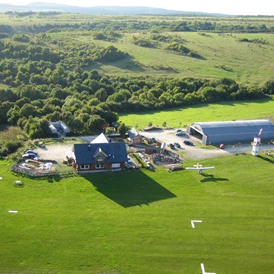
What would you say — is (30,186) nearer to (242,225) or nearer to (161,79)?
(242,225)

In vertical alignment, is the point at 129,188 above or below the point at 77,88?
below

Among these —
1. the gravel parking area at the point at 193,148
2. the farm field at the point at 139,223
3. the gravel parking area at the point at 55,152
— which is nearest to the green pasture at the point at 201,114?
the gravel parking area at the point at 193,148

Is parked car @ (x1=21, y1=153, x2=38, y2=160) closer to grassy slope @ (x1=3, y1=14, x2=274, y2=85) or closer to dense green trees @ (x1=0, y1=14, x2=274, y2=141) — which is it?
dense green trees @ (x1=0, y1=14, x2=274, y2=141)

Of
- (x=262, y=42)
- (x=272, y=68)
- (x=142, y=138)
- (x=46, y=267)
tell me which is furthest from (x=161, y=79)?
(x=46, y=267)

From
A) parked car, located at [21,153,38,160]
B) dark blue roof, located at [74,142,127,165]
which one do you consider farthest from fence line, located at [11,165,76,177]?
parked car, located at [21,153,38,160]

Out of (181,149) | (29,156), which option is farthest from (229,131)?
(29,156)

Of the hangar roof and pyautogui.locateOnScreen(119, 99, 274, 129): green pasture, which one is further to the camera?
pyautogui.locateOnScreen(119, 99, 274, 129): green pasture

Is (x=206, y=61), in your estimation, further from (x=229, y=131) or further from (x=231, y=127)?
(x=229, y=131)
